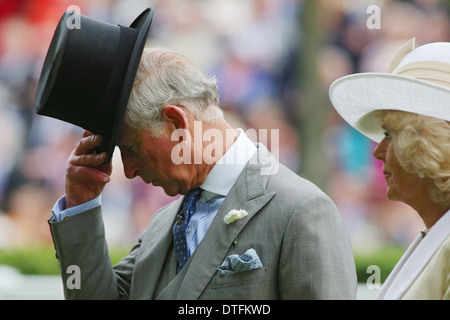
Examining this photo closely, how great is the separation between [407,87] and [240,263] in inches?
36.4

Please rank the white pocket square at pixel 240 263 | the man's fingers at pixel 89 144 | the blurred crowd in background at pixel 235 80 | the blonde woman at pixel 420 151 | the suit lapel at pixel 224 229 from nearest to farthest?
the blonde woman at pixel 420 151 < the white pocket square at pixel 240 263 < the suit lapel at pixel 224 229 < the man's fingers at pixel 89 144 < the blurred crowd in background at pixel 235 80

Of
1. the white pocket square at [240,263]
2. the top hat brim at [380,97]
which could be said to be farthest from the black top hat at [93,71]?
the top hat brim at [380,97]

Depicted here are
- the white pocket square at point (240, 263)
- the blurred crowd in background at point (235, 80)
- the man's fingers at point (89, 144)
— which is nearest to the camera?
the white pocket square at point (240, 263)

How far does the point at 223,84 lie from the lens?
9.95 metres

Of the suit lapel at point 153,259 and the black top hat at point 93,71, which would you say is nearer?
the black top hat at point 93,71

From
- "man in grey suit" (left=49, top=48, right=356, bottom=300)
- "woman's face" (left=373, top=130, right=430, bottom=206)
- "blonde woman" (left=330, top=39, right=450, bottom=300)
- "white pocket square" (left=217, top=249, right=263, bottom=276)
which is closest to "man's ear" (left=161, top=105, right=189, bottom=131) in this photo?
"man in grey suit" (left=49, top=48, right=356, bottom=300)

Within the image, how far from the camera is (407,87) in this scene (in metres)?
3.07

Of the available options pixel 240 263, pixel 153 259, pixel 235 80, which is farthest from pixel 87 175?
pixel 235 80

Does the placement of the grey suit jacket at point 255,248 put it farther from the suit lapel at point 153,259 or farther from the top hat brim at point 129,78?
the top hat brim at point 129,78

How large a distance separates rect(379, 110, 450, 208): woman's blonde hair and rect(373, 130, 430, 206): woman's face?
28 mm

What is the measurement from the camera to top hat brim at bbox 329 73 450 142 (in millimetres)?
3012

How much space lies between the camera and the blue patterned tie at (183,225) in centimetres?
343

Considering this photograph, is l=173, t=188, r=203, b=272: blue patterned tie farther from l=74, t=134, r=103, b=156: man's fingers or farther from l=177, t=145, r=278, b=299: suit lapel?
l=74, t=134, r=103, b=156: man's fingers

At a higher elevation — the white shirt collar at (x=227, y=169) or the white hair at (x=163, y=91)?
the white hair at (x=163, y=91)
